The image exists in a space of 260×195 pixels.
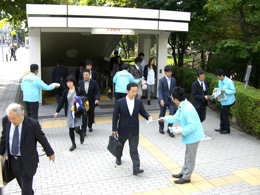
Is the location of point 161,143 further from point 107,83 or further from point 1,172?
point 107,83

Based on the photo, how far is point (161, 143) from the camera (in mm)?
7477

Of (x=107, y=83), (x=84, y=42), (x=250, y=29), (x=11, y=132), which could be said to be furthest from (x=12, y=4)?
(x=11, y=132)

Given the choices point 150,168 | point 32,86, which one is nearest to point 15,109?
point 150,168

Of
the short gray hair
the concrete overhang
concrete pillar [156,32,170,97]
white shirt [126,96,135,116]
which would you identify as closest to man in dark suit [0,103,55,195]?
the short gray hair

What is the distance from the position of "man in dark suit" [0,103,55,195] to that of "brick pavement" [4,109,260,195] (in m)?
1.05

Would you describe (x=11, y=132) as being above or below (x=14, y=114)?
below

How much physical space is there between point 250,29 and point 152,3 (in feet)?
15.5

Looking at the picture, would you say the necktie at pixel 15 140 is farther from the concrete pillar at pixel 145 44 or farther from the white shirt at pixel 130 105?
the concrete pillar at pixel 145 44

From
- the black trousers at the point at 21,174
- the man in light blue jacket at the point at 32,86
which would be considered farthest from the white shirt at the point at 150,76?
the black trousers at the point at 21,174

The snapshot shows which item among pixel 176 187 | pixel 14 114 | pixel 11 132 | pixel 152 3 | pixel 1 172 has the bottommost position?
pixel 176 187

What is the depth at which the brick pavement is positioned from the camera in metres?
5.07

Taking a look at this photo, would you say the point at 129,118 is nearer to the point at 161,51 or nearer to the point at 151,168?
the point at 151,168

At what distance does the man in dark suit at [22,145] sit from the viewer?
12.7ft

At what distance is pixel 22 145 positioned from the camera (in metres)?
3.88
